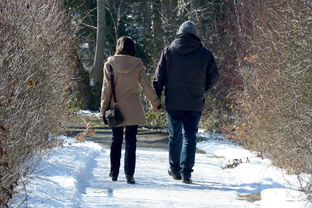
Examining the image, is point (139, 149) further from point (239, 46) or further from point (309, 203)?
point (309, 203)

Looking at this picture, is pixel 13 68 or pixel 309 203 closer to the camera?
pixel 13 68

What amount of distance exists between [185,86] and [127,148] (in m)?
1.09

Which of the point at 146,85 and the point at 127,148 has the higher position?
the point at 146,85

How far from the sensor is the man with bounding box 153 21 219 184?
9.27 meters

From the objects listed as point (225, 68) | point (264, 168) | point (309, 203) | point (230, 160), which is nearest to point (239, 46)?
point (225, 68)

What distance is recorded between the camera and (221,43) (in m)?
17.9

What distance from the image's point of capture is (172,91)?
9.37m

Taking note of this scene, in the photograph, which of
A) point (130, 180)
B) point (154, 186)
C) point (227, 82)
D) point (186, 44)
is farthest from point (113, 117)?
point (227, 82)

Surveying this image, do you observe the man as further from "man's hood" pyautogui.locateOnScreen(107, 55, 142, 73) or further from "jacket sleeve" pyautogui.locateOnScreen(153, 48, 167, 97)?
"man's hood" pyautogui.locateOnScreen(107, 55, 142, 73)

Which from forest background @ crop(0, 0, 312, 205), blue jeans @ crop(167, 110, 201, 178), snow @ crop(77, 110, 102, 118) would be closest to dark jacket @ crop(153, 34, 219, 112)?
blue jeans @ crop(167, 110, 201, 178)

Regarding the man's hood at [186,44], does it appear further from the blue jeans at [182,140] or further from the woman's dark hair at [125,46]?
the blue jeans at [182,140]

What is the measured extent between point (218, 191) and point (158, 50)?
44.0ft

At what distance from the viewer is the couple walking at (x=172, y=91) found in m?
9.10

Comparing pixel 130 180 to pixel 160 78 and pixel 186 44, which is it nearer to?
pixel 160 78
